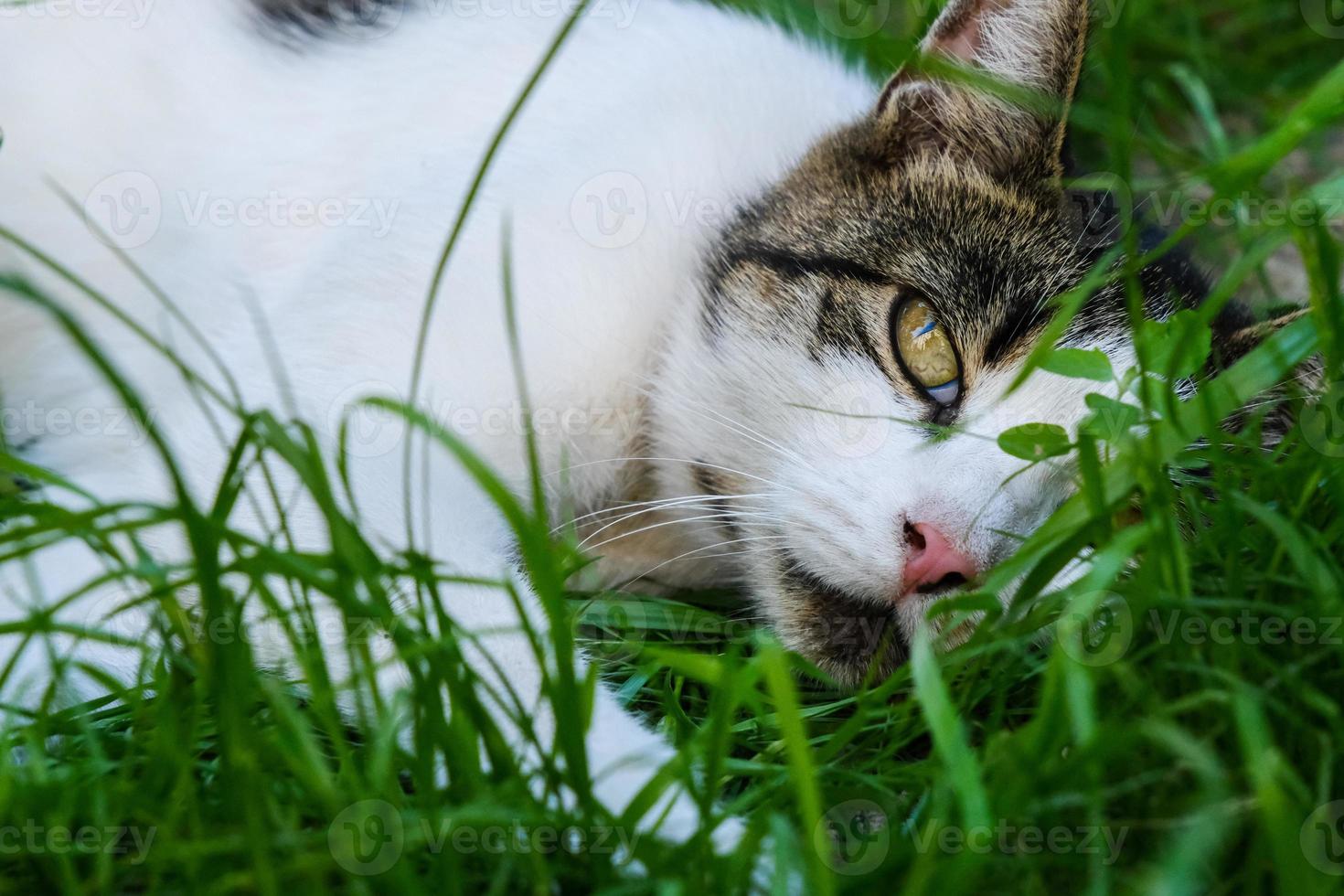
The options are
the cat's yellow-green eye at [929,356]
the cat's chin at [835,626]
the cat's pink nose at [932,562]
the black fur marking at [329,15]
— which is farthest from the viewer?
the black fur marking at [329,15]

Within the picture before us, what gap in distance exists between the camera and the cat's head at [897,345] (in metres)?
1.38

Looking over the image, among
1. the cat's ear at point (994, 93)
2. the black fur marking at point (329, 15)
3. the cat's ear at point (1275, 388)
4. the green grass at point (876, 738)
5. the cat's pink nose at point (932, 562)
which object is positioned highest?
the black fur marking at point (329, 15)

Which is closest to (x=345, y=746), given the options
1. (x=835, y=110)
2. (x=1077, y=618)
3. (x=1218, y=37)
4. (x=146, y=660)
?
(x=146, y=660)

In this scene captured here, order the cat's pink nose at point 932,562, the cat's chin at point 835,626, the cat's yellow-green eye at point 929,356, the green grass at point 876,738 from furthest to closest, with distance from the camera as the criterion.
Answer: the cat's yellow-green eye at point 929,356
the cat's chin at point 835,626
the cat's pink nose at point 932,562
the green grass at point 876,738

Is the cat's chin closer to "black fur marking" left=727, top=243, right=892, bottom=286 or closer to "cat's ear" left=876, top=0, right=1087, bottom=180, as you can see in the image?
"black fur marking" left=727, top=243, right=892, bottom=286

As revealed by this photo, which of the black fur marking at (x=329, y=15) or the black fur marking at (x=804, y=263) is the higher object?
the black fur marking at (x=329, y=15)

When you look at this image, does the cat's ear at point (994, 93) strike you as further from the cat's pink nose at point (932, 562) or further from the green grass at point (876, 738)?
the cat's pink nose at point (932, 562)

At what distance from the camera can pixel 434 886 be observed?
899 millimetres

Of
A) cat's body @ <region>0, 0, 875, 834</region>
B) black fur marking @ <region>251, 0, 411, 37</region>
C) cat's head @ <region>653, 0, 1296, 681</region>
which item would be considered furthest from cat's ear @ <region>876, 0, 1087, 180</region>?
black fur marking @ <region>251, 0, 411, 37</region>

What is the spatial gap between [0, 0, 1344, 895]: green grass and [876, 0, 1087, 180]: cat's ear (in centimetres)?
42

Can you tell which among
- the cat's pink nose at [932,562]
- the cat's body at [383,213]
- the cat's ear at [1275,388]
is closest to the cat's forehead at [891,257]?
the cat's body at [383,213]

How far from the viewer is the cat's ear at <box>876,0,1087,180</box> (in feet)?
5.16

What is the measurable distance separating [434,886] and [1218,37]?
11.0ft

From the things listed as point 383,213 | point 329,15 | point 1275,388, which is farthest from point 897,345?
point 329,15
